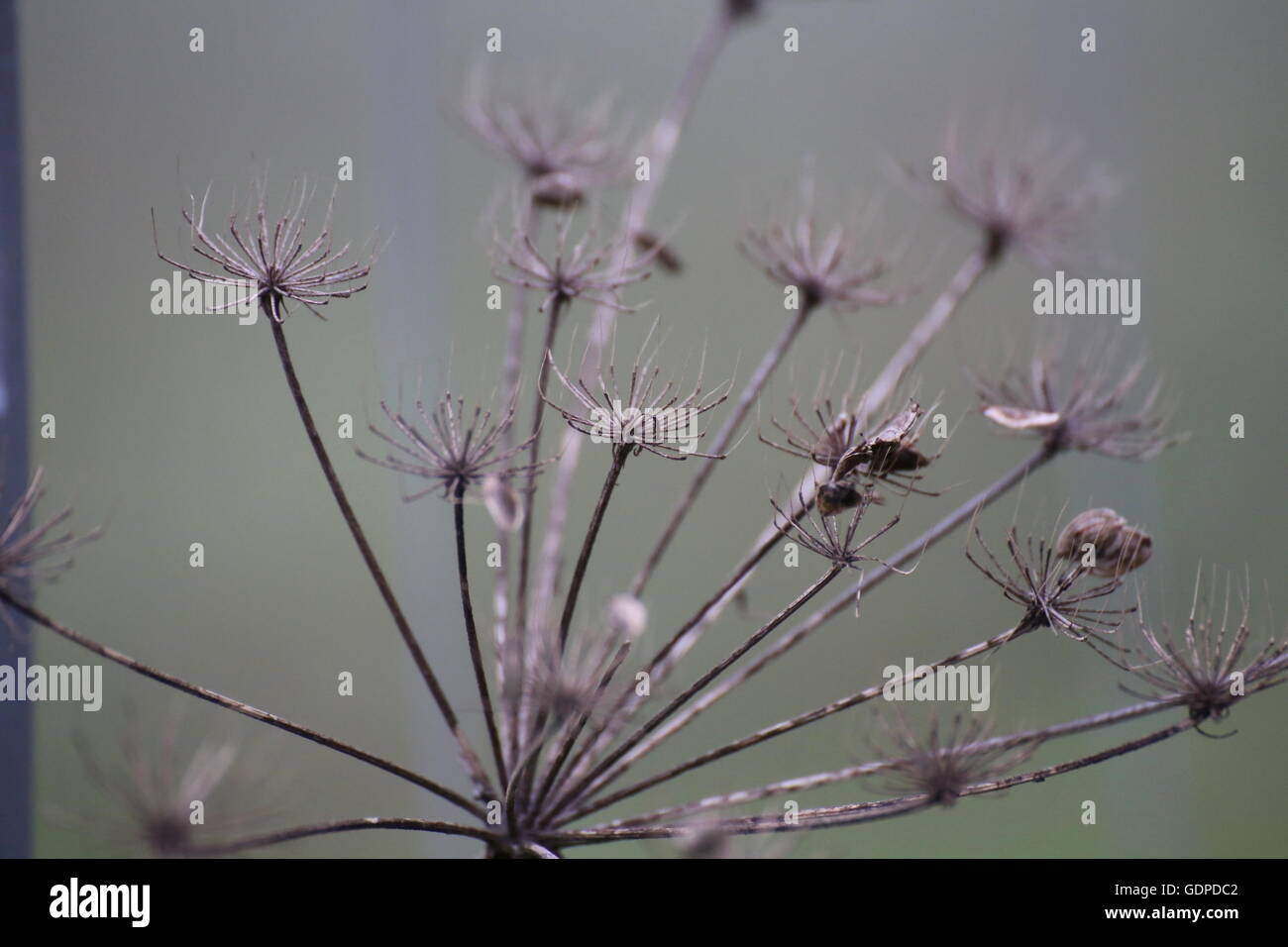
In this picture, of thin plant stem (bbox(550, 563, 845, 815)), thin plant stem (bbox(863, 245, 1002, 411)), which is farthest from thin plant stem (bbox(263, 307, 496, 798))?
thin plant stem (bbox(863, 245, 1002, 411))

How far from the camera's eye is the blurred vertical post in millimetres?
3414

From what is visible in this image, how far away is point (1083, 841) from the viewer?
4.56 metres

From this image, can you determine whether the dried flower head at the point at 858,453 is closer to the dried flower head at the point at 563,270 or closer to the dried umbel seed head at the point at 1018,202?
the dried flower head at the point at 563,270

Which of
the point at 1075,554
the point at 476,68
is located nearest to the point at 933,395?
the point at 1075,554

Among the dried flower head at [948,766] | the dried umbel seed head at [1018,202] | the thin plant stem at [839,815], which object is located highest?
the dried umbel seed head at [1018,202]

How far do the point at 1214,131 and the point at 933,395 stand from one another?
5.35 ft

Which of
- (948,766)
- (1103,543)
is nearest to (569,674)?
(948,766)

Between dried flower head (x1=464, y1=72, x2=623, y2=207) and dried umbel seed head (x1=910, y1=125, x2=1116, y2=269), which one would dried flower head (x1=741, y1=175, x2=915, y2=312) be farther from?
dried flower head (x1=464, y1=72, x2=623, y2=207)

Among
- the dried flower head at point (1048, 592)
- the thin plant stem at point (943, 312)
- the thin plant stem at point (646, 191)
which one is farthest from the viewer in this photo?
the thin plant stem at point (943, 312)

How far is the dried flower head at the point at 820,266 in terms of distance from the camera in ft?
8.88

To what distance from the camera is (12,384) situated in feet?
11.4

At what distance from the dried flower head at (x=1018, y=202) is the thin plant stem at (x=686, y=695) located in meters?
1.58

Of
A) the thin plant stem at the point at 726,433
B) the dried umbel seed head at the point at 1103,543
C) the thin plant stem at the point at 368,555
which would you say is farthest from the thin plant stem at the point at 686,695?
the dried umbel seed head at the point at 1103,543
